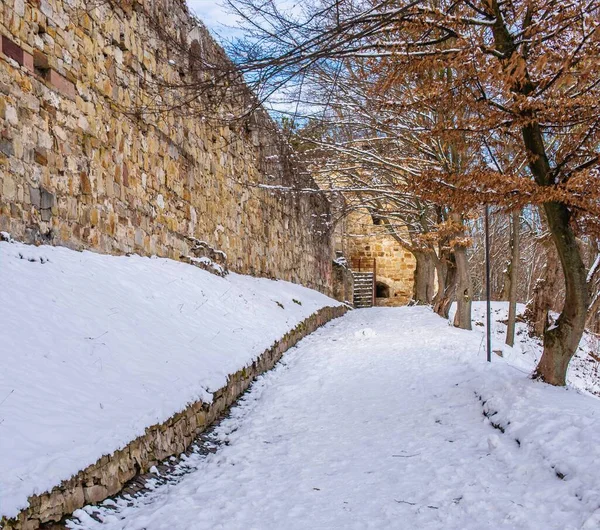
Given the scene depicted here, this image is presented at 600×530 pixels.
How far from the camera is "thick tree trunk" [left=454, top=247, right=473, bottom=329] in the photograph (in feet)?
39.4

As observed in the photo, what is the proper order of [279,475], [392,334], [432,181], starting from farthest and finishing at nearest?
[392,334], [432,181], [279,475]

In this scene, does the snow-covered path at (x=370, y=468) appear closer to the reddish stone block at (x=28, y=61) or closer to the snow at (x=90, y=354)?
the snow at (x=90, y=354)

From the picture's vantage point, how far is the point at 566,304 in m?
5.43

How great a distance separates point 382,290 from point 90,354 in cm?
2730

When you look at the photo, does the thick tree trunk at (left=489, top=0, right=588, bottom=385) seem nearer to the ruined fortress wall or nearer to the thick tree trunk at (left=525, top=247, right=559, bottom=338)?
the ruined fortress wall

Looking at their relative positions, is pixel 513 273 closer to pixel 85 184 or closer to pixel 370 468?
pixel 370 468

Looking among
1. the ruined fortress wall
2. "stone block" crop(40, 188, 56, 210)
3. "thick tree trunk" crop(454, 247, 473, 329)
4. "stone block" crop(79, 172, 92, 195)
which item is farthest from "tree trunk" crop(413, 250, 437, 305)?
"stone block" crop(40, 188, 56, 210)

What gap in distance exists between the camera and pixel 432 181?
19.2ft

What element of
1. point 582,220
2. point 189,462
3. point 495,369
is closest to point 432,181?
point 582,220

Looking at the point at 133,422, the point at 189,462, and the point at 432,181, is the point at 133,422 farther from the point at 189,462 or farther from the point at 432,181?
the point at 432,181

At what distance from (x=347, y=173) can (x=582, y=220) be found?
8.60 meters

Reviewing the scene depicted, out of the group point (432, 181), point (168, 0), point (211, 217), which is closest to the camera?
point (432, 181)

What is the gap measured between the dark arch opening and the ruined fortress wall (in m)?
19.9

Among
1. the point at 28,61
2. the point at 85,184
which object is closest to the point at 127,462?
the point at 85,184
